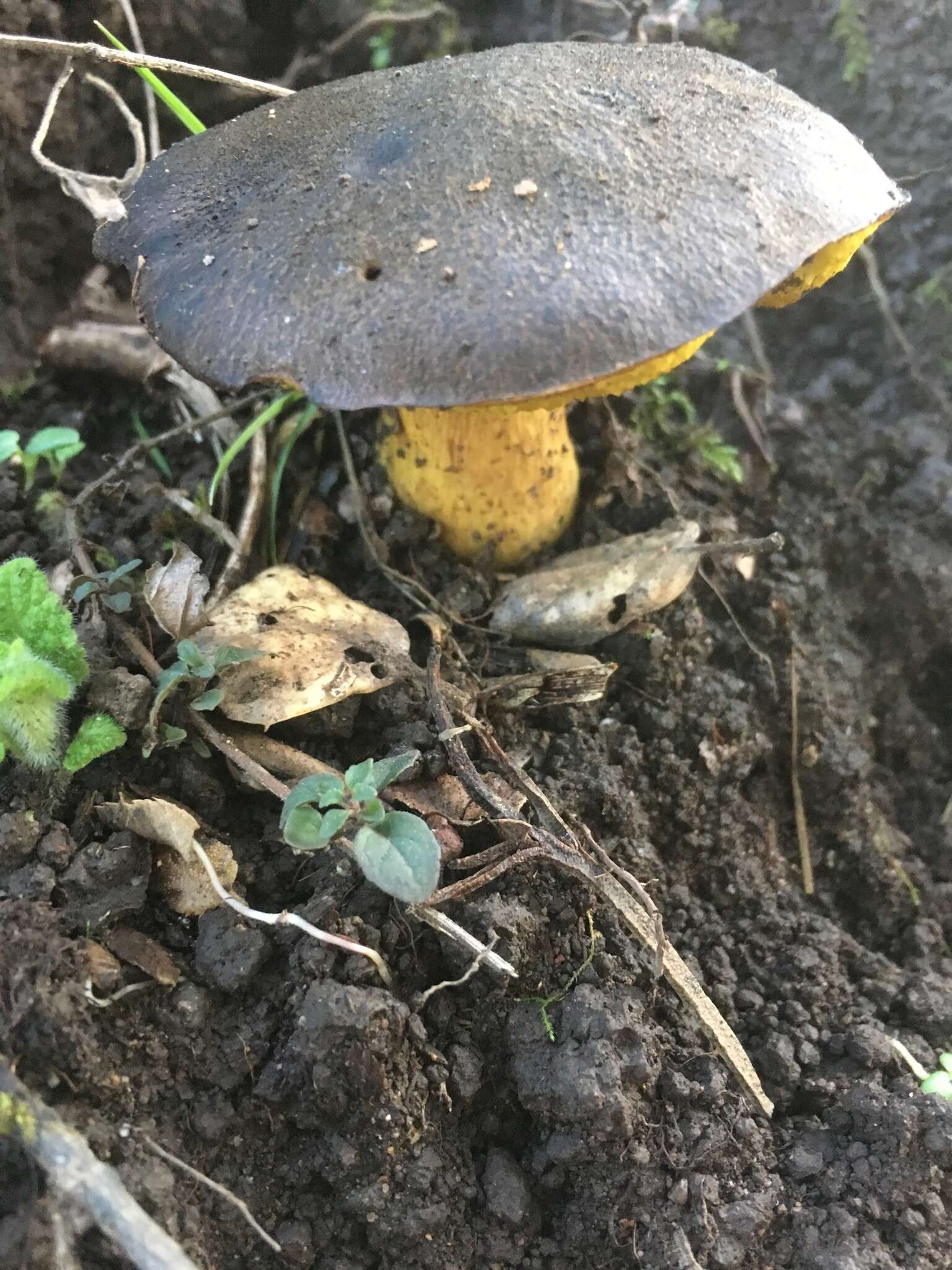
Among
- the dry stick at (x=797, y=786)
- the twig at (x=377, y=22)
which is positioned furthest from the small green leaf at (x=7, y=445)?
the dry stick at (x=797, y=786)

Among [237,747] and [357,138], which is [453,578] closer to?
[237,747]

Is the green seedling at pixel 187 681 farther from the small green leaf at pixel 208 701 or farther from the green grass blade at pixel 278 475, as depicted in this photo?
the green grass blade at pixel 278 475

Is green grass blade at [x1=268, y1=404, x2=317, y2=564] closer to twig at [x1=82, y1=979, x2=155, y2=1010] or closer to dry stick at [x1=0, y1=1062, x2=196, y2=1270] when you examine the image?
twig at [x1=82, y1=979, x2=155, y2=1010]

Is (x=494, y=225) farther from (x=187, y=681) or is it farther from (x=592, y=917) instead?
(x=592, y=917)

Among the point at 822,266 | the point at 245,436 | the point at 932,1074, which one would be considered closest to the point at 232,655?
the point at 245,436

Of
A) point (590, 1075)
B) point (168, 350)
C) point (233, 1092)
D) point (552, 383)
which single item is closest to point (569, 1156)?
point (590, 1075)

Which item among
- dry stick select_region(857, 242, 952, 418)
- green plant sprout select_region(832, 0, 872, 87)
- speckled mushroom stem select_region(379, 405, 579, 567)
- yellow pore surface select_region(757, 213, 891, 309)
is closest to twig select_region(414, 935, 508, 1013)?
speckled mushroom stem select_region(379, 405, 579, 567)
